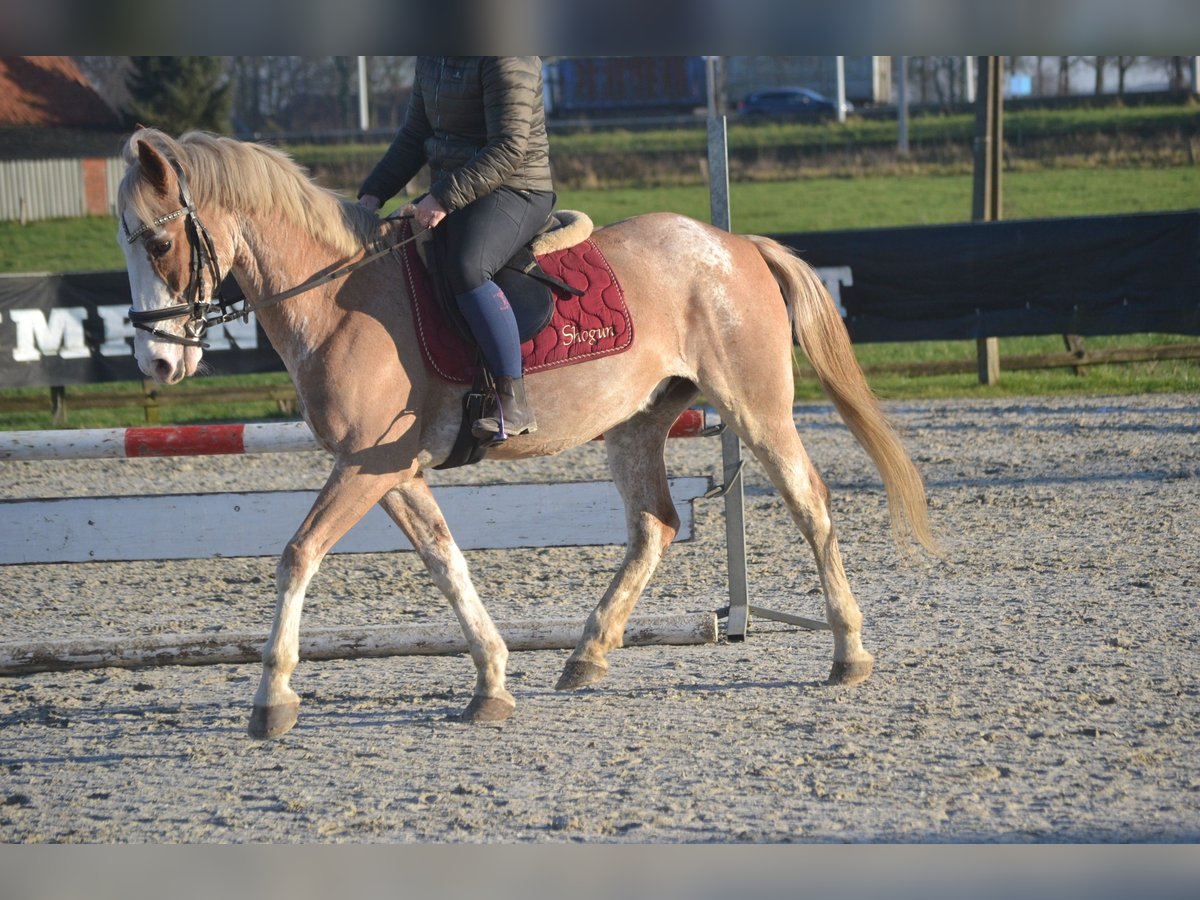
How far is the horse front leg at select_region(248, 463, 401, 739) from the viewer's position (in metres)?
4.38

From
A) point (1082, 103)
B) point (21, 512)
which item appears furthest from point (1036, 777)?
point (1082, 103)

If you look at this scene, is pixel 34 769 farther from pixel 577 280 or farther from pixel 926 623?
pixel 926 623

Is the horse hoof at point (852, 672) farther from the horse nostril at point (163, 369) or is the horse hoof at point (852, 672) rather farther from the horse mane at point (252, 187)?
the horse nostril at point (163, 369)

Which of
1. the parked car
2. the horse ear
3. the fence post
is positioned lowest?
the fence post

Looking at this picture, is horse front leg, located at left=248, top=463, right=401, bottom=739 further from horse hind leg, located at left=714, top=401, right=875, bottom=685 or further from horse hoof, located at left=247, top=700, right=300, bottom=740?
horse hind leg, located at left=714, top=401, right=875, bottom=685

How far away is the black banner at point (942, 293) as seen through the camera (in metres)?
12.2

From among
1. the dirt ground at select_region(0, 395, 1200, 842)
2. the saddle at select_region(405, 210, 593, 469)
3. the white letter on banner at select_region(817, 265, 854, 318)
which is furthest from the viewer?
the white letter on banner at select_region(817, 265, 854, 318)

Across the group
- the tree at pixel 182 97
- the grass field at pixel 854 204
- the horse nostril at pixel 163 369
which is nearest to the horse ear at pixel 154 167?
the horse nostril at pixel 163 369

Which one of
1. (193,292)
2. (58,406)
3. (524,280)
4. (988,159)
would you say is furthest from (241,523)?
(988,159)

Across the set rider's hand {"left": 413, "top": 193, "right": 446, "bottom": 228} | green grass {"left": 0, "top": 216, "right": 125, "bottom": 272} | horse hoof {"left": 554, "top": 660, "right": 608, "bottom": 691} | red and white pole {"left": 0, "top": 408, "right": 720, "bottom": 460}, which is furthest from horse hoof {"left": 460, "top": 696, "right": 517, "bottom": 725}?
Result: green grass {"left": 0, "top": 216, "right": 125, "bottom": 272}

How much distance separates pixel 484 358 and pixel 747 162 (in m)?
31.3

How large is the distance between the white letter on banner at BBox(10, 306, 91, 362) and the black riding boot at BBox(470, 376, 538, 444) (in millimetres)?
9188

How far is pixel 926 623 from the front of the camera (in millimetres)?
5934
